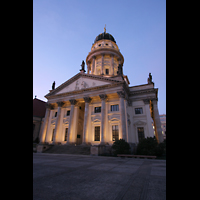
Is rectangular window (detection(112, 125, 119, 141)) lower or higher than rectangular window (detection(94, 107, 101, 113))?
lower

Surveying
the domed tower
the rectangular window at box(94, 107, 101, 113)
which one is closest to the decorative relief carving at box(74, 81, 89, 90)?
the rectangular window at box(94, 107, 101, 113)

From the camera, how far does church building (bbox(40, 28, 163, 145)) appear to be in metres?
23.4

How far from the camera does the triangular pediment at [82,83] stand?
26.0 metres

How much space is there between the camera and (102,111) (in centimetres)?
2366

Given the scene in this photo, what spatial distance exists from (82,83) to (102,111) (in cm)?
881

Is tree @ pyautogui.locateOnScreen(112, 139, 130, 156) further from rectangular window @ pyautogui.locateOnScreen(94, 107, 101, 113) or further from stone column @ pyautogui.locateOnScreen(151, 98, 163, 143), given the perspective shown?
rectangular window @ pyautogui.locateOnScreen(94, 107, 101, 113)

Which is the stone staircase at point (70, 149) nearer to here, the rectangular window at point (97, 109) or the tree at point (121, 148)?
the tree at point (121, 148)

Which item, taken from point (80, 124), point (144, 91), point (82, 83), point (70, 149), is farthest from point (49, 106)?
point (144, 91)

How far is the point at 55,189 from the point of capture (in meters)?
4.09

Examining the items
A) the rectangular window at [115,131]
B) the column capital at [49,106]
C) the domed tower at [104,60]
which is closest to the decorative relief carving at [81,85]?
the column capital at [49,106]

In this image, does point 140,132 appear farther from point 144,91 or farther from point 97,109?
point 97,109
